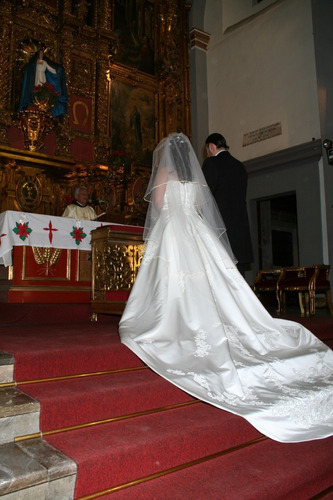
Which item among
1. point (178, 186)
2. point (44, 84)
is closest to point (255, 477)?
point (178, 186)

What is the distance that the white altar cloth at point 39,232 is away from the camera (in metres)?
5.03

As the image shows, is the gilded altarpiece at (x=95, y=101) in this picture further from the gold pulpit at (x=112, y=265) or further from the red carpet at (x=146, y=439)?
the red carpet at (x=146, y=439)

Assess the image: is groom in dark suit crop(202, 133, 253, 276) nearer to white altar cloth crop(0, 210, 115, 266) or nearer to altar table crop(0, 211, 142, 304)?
altar table crop(0, 211, 142, 304)

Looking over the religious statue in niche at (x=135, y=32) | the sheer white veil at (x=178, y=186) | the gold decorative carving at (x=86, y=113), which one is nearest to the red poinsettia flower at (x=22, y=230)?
the sheer white veil at (x=178, y=186)

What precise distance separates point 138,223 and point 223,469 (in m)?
6.67

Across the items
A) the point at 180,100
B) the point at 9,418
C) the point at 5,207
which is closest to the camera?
the point at 9,418

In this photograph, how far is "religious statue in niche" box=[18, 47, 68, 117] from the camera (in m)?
7.16

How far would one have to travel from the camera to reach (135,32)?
363 inches

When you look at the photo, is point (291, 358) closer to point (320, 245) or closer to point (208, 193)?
point (208, 193)

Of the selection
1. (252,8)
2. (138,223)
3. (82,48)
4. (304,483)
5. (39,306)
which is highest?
(252,8)

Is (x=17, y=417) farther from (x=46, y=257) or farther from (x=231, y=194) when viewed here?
(x=46, y=257)

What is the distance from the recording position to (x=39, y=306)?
15.5 feet

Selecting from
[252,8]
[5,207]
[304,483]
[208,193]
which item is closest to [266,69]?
[252,8]

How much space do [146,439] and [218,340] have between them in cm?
88
